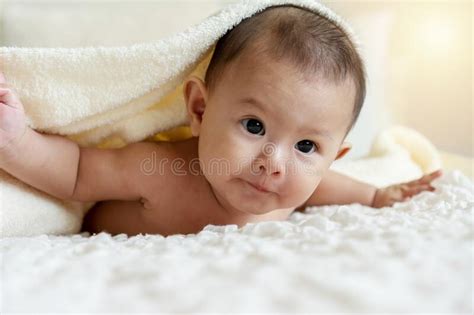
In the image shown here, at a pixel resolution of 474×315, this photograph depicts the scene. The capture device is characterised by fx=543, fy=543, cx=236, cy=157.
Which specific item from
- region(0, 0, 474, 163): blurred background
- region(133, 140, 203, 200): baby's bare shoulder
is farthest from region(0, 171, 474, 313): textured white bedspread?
region(0, 0, 474, 163): blurred background

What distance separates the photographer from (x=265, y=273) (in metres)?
0.51

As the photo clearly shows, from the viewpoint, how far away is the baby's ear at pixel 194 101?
938 mm

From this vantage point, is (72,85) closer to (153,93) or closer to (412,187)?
(153,93)

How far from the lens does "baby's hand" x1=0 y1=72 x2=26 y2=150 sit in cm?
79

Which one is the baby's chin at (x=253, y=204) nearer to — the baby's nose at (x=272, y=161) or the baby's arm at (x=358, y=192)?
the baby's nose at (x=272, y=161)

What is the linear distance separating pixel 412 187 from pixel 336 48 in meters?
0.39

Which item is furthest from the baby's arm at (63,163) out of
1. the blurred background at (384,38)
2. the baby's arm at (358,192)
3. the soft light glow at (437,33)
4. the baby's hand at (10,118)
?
the soft light glow at (437,33)

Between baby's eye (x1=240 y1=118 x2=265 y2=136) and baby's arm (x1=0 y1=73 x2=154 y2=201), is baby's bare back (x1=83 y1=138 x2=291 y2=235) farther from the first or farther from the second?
baby's eye (x1=240 y1=118 x2=265 y2=136)

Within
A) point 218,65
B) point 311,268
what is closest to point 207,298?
point 311,268

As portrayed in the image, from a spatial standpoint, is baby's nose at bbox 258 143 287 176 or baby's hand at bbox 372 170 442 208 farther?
baby's hand at bbox 372 170 442 208

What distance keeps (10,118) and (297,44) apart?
0.45m

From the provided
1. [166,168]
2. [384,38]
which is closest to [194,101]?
[166,168]

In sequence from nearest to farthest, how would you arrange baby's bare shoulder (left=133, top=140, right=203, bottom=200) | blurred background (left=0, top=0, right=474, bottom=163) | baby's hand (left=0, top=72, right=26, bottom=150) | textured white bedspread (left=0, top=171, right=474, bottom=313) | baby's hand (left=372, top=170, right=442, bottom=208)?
textured white bedspread (left=0, top=171, right=474, bottom=313)
baby's hand (left=0, top=72, right=26, bottom=150)
baby's bare shoulder (left=133, top=140, right=203, bottom=200)
baby's hand (left=372, top=170, right=442, bottom=208)
blurred background (left=0, top=0, right=474, bottom=163)

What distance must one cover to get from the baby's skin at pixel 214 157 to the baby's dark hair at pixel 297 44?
0.06ft
